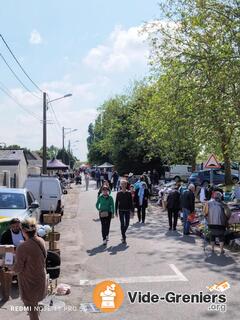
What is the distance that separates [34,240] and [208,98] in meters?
15.5

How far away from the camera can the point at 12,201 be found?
14.5m

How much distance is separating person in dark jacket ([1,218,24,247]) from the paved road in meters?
1.29

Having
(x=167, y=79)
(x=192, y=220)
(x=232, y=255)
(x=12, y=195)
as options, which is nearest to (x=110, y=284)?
(x=232, y=255)

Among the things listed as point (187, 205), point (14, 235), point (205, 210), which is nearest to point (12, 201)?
point (14, 235)

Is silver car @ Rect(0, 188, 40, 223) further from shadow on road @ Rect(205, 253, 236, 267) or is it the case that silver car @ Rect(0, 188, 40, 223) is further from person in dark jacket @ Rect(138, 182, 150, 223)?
person in dark jacket @ Rect(138, 182, 150, 223)

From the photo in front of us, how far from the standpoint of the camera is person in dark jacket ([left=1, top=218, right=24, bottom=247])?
927cm

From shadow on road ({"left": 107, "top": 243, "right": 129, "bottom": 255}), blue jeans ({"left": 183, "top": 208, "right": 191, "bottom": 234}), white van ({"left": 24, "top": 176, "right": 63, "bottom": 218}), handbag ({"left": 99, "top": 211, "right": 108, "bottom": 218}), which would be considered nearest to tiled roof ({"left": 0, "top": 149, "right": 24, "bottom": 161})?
white van ({"left": 24, "top": 176, "right": 63, "bottom": 218})

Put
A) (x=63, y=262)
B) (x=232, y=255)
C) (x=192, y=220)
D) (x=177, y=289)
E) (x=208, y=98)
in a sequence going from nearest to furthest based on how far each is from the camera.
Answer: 1. (x=177, y=289)
2. (x=63, y=262)
3. (x=232, y=255)
4. (x=192, y=220)
5. (x=208, y=98)

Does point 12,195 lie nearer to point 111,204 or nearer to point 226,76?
point 111,204

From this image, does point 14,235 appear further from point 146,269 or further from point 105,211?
point 105,211

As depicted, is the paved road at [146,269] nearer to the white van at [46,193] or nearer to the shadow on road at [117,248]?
the shadow on road at [117,248]

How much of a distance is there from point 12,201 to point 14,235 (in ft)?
16.7

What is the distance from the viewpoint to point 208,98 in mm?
20766

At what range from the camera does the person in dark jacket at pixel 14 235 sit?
30.4 feet
